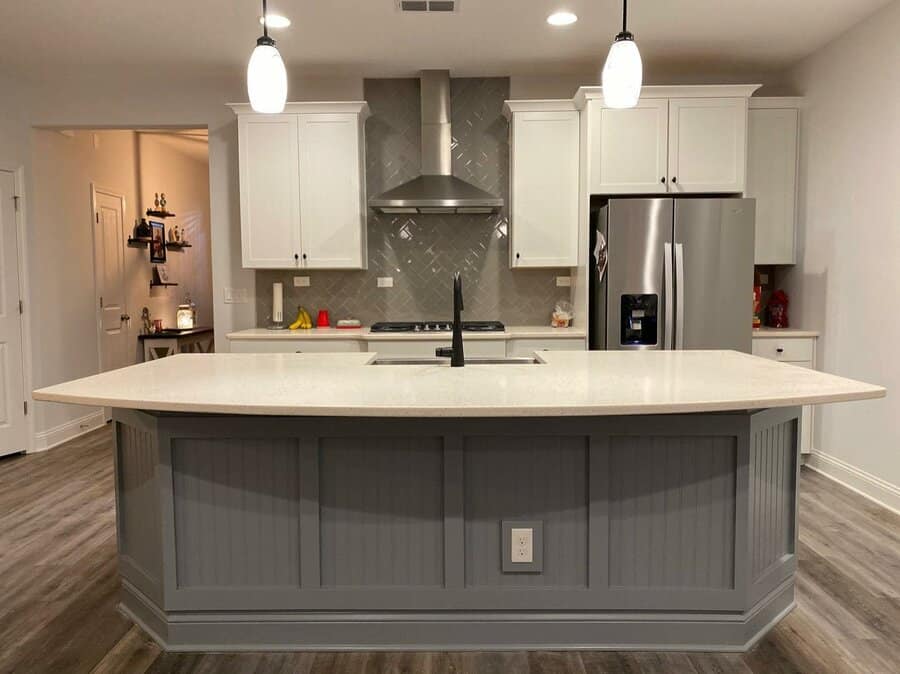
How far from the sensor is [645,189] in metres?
4.25

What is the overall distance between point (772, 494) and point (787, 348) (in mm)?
2329

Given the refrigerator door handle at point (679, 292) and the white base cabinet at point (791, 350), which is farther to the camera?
the white base cabinet at point (791, 350)

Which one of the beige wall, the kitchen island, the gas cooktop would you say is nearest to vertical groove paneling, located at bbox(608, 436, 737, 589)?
the kitchen island

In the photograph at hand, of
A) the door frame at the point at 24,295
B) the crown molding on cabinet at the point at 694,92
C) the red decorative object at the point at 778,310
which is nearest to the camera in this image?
the crown molding on cabinet at the point at 694,92

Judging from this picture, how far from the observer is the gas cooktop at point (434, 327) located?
444cm

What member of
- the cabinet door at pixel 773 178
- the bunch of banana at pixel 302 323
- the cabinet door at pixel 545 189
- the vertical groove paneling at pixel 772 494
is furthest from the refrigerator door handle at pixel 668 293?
the bunch of banana at pixel 302 323

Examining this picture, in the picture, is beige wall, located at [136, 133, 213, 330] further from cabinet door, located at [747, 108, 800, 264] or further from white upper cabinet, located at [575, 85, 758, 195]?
cabinet door, located at [747, 108, 800, 264]

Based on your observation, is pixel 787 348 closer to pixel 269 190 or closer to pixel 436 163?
pixel 436 163

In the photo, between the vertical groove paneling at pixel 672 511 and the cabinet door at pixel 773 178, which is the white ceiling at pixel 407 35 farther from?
the vertical groove paneling at pixel 672 511

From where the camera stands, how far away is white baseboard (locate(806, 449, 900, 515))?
3.56 m

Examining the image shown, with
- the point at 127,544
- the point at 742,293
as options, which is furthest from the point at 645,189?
the point at 127,544

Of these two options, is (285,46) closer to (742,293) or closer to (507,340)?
(507,340)

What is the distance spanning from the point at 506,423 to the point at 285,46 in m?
3.16

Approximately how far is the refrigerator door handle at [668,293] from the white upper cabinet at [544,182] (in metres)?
0.67
